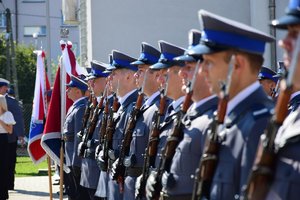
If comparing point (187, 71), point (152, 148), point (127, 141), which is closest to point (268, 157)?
point (187, 71)

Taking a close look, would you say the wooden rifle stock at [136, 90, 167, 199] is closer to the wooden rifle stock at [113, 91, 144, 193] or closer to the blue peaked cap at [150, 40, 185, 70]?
the blue peaked cap at [150, 40, 185, 70]

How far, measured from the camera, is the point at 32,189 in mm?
15750

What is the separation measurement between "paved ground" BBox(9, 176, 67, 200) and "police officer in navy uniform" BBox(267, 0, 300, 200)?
Answer: 1087 cm

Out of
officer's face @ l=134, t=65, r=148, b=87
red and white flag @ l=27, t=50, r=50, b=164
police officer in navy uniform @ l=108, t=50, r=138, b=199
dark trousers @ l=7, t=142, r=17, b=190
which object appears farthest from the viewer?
dark trousers @ l=7, t=142, r=17, b=190

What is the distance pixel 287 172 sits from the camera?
344 cm

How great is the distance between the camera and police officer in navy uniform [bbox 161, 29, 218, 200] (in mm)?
4801

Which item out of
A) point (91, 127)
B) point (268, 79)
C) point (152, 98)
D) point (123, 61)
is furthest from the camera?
point (91, 127)

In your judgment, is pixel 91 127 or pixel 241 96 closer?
→ pixel 241 96

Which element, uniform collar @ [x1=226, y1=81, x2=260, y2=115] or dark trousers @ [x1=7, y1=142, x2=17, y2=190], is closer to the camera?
uniform collar @ [x1=226, y1=81, x2=260, y2=115]

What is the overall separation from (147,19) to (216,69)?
1357 centimetres

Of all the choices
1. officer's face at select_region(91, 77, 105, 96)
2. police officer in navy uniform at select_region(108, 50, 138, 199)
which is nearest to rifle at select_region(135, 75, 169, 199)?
police officer in navy uniform at select_region(108, 50, 138, 199)

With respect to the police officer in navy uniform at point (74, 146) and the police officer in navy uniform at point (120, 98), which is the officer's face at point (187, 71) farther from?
the police officer in navy uniform at point (74, 146)

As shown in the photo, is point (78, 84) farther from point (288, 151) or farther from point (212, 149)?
point (288, 151)

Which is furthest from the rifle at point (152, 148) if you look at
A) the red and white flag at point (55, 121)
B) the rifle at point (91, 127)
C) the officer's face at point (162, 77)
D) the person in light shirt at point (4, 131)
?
the person in light shirt at point (4, 131)
